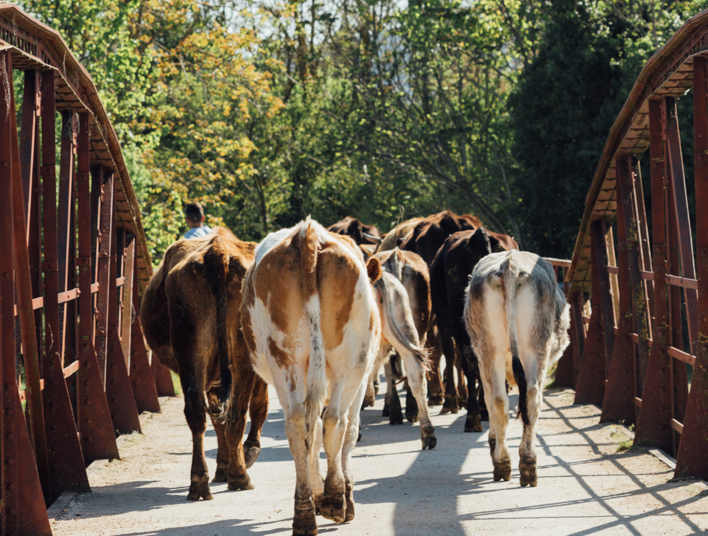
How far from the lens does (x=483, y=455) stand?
23.5 ft

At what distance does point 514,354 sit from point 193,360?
2.48 m

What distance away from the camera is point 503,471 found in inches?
246

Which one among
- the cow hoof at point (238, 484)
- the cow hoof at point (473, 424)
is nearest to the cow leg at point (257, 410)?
the cow hoof at point (238, 484)

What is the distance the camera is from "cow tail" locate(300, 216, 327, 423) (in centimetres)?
480

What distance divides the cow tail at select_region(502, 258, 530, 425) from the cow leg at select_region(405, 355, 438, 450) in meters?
1.53

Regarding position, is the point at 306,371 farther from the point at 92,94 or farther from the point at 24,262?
the point at 92,94

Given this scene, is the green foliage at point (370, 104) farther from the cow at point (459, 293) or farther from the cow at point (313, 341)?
the cow at point (313, 341)

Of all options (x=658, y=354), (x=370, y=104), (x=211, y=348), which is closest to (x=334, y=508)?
(x=211, y=348)

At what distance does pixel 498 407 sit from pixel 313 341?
2.10 meters

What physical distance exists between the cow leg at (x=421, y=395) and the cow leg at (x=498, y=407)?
3.50 ft

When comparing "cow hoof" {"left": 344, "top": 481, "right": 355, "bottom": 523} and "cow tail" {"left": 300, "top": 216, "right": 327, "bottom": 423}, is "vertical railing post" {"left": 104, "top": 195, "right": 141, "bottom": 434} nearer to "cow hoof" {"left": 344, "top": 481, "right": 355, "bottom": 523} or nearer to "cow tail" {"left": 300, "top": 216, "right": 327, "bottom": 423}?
"cow hoof" {"left": 344, "top": 481, "right": 355, "bottom": 523}

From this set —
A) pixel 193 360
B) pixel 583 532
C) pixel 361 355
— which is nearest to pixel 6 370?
pixel 193 360

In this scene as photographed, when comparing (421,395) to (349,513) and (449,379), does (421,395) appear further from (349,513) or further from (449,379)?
(349,513)

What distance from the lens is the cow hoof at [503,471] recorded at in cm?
624
